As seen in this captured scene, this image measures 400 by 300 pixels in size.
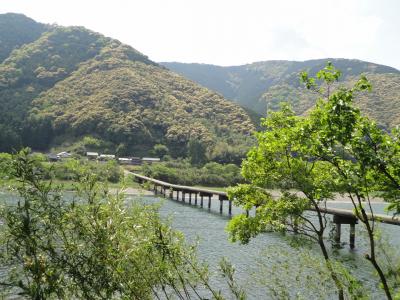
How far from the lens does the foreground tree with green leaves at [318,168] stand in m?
7.09

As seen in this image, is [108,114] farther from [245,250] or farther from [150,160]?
[245,250]

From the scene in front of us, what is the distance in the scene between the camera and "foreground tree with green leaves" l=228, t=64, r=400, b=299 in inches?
279

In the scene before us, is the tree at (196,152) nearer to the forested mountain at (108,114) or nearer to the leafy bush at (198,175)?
the forested mountain at (108,114)

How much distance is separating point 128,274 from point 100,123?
147598mm

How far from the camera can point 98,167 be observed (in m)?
9.16

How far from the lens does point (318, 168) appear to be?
14484 millimetres

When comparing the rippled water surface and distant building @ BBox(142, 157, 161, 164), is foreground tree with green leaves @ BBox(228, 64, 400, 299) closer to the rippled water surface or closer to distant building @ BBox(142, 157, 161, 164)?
the rippled water surface

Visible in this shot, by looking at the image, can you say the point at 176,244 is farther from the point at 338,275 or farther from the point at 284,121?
the point at 284,121

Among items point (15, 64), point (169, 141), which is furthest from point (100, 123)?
point (15, 64)

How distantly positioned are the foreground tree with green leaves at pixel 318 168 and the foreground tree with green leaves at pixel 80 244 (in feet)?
10.2

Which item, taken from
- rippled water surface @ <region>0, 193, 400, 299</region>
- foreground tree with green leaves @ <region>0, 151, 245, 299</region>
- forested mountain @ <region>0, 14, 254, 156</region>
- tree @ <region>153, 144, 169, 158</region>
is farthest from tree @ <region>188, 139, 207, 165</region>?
foreground tree with green leaves @ <region>0, 151, 245, 299</region>

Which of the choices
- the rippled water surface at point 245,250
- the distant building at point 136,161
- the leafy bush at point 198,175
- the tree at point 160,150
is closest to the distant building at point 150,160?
the distant building at point 136,161

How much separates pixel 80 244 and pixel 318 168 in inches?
374

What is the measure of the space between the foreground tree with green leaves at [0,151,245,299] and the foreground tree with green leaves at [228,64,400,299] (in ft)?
10.2
